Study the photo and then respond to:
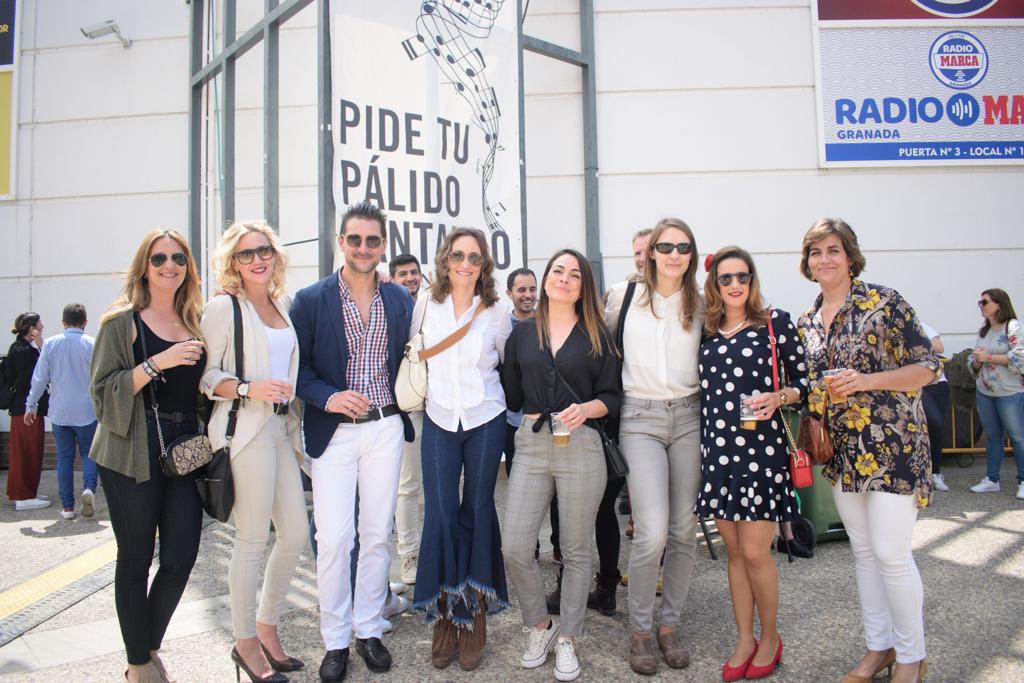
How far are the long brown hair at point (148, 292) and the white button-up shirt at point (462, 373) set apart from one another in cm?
104

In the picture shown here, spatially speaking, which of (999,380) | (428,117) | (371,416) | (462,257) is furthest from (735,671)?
(999,380)

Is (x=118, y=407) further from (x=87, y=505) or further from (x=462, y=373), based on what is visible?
(x=87, y=505)

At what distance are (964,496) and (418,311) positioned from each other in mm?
5578

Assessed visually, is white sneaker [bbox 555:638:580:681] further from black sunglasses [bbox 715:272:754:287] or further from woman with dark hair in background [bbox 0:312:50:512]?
woman with dark hair in background [bbox 0:312:50:512]

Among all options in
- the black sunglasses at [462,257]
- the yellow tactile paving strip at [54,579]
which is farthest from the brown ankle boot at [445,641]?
the yellow tactile paving strip at [54,579]

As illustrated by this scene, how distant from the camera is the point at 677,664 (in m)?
3.01

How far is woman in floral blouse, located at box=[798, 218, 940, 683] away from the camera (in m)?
2.71

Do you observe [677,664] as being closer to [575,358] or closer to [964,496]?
[575,358]

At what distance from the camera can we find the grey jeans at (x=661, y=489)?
303cm

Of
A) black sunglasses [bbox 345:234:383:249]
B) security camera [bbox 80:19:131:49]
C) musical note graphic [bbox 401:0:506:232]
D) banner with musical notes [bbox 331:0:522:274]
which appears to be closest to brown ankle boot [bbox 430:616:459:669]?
black sunglasses [bbox 345:234:383:249]

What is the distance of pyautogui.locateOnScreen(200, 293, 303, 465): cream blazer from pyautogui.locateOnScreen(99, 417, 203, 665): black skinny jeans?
0.47 feet

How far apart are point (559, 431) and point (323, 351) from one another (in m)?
1.17

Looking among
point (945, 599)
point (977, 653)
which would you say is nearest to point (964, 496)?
point (945, 599)

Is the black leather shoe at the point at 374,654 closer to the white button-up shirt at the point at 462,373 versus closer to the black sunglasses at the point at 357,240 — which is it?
the white button-up shirt at the point at 462,373
